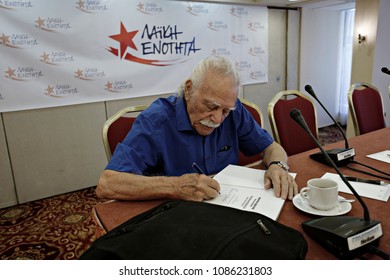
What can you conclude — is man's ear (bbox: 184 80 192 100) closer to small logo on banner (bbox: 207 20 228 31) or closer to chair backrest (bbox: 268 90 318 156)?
chair backrest (bbox: 268 90 318 156)

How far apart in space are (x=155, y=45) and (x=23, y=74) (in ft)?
4.10

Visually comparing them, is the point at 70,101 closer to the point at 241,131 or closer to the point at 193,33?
the point at 193,33

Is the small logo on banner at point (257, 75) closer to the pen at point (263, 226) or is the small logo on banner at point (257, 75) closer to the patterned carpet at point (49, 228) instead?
the patterned carpet at point (49, 228)

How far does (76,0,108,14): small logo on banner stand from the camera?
2760 millimetres

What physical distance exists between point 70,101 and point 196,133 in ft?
6.25

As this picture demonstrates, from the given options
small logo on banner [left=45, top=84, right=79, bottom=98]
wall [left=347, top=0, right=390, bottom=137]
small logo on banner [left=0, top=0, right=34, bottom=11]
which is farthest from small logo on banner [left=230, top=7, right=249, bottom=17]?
small logo on banner [left=0, top=0, right=34, bottom=11]

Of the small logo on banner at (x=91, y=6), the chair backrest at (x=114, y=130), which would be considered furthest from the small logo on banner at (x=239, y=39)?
the chair backrest at (x=114, y=130)

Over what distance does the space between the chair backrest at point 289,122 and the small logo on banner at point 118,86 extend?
65.2 inches

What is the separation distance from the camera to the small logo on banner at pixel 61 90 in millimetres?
2771

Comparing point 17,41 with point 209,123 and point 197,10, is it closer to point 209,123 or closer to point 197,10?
point 197,10

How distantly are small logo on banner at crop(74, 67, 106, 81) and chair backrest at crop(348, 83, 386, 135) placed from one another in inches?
85.3

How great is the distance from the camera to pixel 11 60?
2.57m
